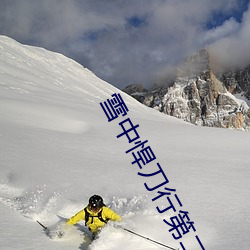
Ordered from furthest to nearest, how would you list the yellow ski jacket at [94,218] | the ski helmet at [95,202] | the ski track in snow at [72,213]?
the yellow ski jacket at [94,218] → the ski helmet at [95,202] → the ski track in snow at [72,213]

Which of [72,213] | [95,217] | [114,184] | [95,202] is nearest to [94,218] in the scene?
[95,217]

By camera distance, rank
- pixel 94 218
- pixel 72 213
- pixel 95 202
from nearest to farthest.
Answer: pixel 95 202, pixel 94 218, pixel 72 213

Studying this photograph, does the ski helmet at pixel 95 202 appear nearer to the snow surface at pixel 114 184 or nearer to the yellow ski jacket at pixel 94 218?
the yellow ski jacket at pixel 94 218

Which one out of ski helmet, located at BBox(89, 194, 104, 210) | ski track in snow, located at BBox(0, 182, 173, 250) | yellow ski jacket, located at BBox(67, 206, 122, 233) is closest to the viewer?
ski track in snow, located at BBox(0, 182, 173, 250)

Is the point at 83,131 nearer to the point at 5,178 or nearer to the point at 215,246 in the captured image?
the point at 5,178

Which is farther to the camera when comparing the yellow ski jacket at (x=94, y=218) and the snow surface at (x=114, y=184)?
the yellow ski jacket at (x=94, y=218)

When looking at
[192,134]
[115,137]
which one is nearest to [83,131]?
[115,137]

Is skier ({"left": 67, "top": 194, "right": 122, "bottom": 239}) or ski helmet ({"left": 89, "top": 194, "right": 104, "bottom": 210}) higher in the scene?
ski helmet ({"left": 89, "top": 194, "right": 104, "bottom": 210})

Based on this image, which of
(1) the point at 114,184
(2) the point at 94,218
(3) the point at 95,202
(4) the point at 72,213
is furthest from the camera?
(1) the point at 114,184

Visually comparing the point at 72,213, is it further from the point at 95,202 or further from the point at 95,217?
the point at 95,202

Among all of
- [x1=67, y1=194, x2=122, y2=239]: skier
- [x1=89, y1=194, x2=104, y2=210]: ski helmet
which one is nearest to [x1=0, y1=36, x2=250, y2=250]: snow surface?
[x1=67, y1=194, x2=122, y2=239]: skier

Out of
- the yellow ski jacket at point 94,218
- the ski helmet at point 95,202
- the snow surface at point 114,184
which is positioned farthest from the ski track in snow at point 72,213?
the ski helmet at point 95,202

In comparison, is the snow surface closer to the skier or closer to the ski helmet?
the skier

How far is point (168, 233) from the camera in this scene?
5.82 m
